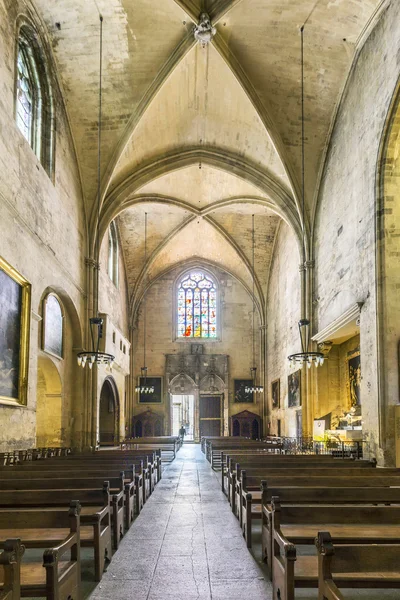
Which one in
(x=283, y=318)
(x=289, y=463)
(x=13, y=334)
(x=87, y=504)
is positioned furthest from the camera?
(x=283, y=318)

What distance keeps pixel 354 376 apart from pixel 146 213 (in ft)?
43.3

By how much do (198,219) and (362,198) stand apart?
13.7 metres

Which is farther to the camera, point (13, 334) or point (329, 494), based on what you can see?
point (13, 334)

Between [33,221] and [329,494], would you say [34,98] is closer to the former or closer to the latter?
[33,221]

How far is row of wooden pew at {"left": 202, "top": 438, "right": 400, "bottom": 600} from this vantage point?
3.54 meters

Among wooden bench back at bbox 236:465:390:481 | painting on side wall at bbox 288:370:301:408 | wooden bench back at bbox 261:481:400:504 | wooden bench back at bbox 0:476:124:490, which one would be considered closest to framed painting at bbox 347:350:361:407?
painting on side wall at bbox 288:370:301:408

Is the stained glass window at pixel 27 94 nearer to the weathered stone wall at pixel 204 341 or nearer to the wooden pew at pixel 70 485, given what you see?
the wooden pew at pixel 70 485

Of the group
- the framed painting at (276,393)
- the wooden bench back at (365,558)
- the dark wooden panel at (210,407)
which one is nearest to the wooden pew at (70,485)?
the wooden bench back at (365,558)

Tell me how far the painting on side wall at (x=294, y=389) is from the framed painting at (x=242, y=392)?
27.1 ft

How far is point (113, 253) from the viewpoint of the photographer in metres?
27.2

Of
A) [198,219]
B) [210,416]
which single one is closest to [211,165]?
[198,219]

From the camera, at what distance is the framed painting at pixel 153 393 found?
32.5m

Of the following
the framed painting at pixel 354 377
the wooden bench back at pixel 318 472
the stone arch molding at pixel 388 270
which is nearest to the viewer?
the wooden bench back at pixel 318 472

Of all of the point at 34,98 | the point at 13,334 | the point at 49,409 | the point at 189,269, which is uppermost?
the point at 34,98
